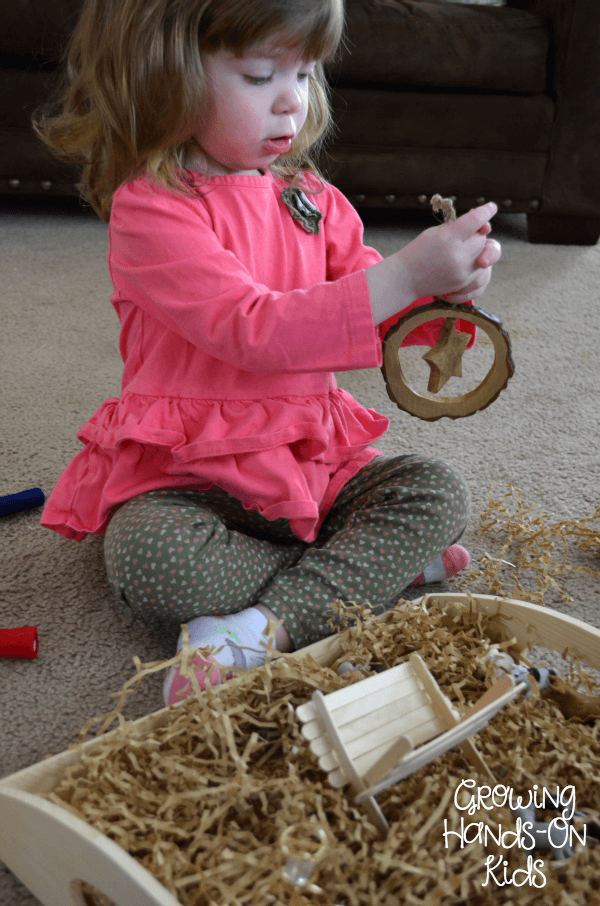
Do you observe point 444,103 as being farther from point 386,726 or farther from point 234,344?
point 386,726

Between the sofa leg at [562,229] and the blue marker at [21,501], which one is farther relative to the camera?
the sofa leg at [562,229]

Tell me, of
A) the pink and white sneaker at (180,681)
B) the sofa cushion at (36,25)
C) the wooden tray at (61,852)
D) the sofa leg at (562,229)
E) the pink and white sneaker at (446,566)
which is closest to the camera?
the wooden tray at (61,852)

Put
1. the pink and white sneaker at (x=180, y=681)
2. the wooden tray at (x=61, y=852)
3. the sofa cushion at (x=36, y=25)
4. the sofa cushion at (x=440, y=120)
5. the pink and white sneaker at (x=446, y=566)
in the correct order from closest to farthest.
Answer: the wooden tray at (x=61, y=852), the pink and white sneaker at (x=180, y=681), the pink and white sneaker at (x=446, y=566), the sofa cushion at (x=36, y=25), the sofa cushion at (x=440, y=120)

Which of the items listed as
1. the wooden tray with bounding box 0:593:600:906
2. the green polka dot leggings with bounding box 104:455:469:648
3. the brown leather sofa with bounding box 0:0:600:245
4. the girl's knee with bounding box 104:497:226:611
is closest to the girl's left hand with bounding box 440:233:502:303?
the green polka dot leggings with bounding box 104:455:469:648

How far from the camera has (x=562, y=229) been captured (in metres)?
1.98

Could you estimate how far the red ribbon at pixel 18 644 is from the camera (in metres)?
0.71

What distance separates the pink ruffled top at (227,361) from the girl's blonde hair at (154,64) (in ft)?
0.13

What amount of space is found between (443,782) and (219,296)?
17.4 inches

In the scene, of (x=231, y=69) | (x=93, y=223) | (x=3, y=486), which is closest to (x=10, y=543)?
(x=3, y=486)

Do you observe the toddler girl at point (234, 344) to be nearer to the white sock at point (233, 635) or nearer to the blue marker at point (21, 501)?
the white sock at point (233, 635)

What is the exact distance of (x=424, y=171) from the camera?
6.15ft

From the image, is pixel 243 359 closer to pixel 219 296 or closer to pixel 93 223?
pixel 219 296

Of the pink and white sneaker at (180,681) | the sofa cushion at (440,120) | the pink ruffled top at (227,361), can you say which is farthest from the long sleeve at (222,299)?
the sofa cushion at (440,120)

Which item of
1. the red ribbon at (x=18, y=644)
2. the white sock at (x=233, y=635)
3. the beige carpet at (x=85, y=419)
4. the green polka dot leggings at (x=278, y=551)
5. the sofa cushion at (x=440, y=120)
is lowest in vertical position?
the beige carpet at (x=85, y=419)
